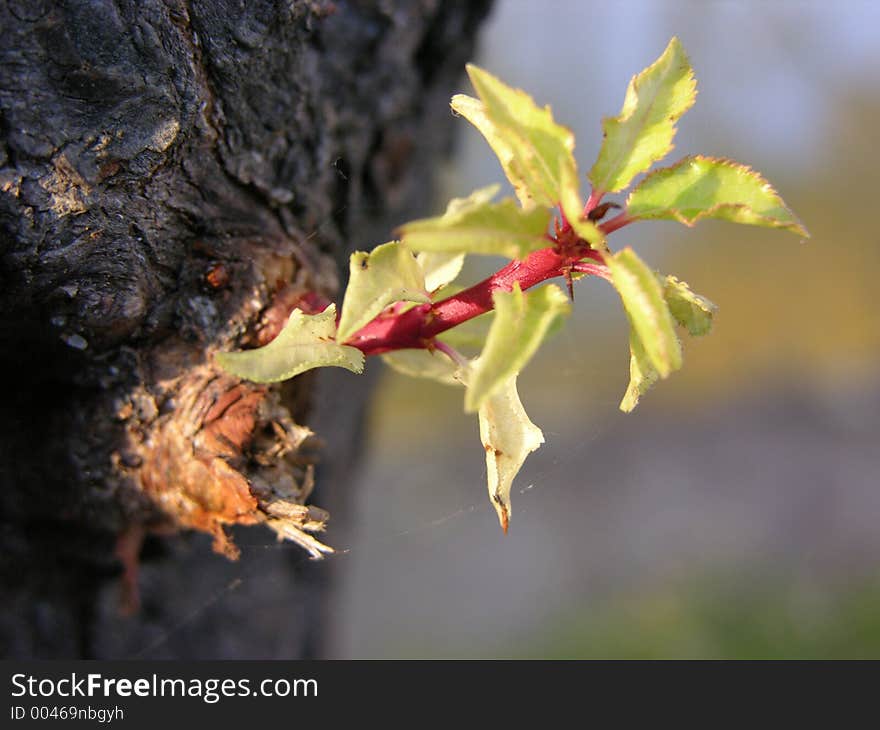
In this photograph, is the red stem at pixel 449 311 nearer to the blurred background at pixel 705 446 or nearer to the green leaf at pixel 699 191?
the green leaf at pixel 699 191

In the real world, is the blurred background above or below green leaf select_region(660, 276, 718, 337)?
below

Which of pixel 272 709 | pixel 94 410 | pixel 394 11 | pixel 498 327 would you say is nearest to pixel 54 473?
pixel 94 410

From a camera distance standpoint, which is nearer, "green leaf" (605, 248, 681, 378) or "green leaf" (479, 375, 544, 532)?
"green leaf" (605, 248, 681, 378)

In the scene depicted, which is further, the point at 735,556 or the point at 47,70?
the point at 735,556

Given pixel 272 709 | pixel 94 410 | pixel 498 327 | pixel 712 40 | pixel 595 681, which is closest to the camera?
pixel 498 327

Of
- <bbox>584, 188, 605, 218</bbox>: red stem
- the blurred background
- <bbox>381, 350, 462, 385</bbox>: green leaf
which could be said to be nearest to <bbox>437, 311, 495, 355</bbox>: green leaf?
<bbox>381, 350, 462, 385</bbox>: green leaf

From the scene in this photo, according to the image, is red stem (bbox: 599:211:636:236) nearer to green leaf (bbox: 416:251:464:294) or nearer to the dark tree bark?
green leaf (bbox: 416:251:464:294)

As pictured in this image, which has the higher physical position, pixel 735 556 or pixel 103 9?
pixel 103 9

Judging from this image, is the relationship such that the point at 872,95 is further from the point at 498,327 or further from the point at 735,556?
the point at 498,327
